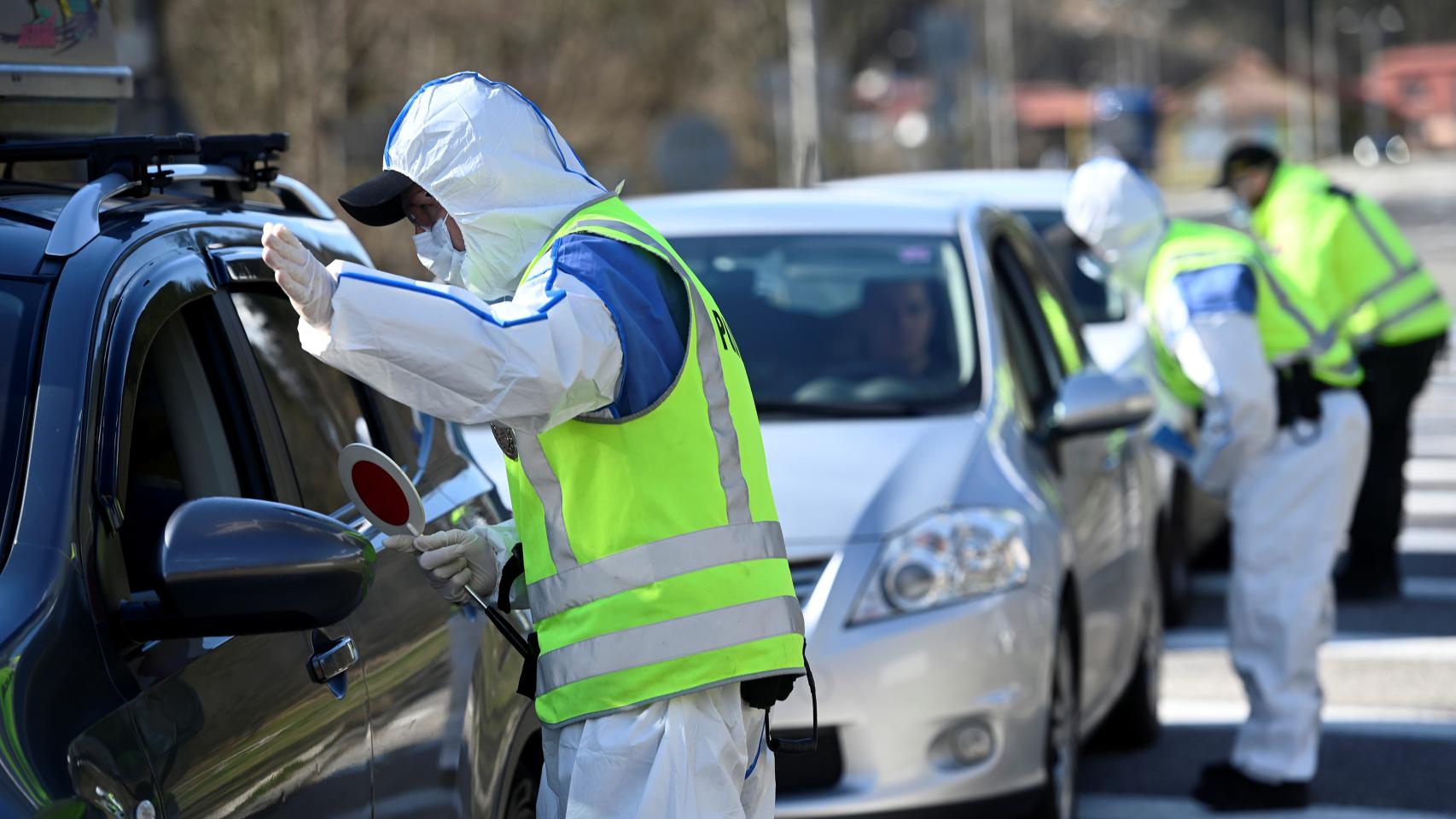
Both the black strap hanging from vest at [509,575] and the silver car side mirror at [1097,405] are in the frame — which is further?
the silver car side mirror at [1097,405]

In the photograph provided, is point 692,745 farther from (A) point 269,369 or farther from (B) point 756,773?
(A) point 269,369

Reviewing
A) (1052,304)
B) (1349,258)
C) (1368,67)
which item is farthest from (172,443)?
(1368,67)

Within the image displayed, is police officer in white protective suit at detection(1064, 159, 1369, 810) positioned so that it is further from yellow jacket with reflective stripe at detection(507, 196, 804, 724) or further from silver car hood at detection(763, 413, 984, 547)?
yellow jacket with reflective stripe at detection(507, 196, 804, 724)

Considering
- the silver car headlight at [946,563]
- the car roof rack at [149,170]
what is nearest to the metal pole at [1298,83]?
the silver car headlight at [946,563]

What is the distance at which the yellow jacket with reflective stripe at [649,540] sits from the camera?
9.89 feet

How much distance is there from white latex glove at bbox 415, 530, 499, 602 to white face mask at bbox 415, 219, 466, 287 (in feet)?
1.25

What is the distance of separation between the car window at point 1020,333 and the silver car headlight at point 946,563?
3.00 feet

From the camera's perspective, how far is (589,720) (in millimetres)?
3100

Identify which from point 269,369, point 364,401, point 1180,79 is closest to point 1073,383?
point 364,401

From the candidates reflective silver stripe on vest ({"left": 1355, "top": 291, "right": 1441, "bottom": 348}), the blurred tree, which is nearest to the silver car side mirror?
reflective silver stripe on vest ({"left": 1355, "top": 291, "right": 1441, "bottom": 348})

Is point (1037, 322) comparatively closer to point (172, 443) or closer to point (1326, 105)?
point (172, 443)

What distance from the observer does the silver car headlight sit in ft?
17.2

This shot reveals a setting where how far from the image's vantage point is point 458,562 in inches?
126

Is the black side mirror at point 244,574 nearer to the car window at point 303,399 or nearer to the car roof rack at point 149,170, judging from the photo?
the car roof rack at point 149,170
